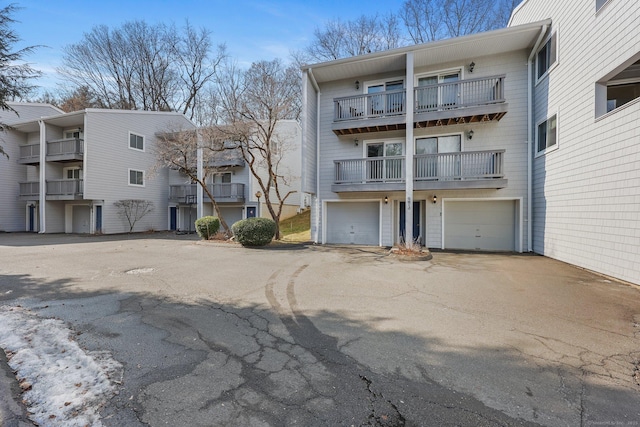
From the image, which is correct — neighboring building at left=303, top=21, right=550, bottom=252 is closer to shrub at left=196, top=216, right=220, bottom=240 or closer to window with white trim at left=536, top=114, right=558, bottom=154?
window with white trim at left=536, top=114, right=558, bottom=154

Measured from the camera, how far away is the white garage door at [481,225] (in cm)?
1158

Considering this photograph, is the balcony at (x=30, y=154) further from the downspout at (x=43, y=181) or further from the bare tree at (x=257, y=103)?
the bare tree at (x=257, y=103)

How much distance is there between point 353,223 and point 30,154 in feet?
77.0

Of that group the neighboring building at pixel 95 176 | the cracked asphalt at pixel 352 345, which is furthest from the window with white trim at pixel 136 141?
the cracked asphalt at pixel 352 345

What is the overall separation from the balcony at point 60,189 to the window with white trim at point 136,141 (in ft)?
13.0

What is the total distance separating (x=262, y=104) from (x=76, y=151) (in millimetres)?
13927

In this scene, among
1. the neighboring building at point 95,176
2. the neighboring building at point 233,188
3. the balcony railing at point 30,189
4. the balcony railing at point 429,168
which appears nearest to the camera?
the balcony railing at point 429,168

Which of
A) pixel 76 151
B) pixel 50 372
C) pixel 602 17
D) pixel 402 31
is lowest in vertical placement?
pixel 50 372

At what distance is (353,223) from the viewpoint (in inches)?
537

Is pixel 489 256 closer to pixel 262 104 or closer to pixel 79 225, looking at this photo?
pixel 262 104

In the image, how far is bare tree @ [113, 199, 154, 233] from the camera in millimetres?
19172

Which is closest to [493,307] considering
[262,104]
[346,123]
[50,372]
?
[50,372]

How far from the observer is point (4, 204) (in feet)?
64.1

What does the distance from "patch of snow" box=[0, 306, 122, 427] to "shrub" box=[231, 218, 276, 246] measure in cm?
821
